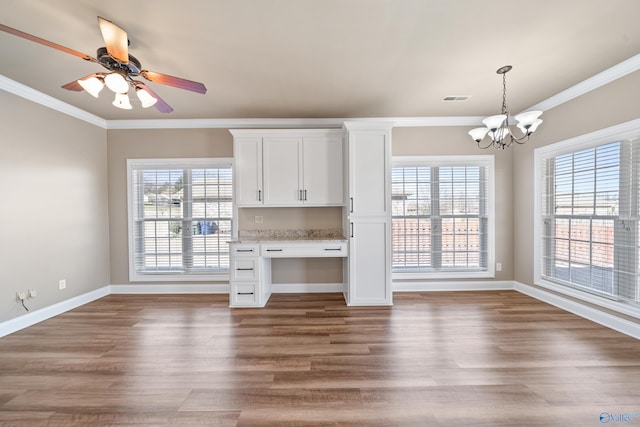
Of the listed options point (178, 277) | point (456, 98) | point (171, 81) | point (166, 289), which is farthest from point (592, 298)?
point (166, 289)

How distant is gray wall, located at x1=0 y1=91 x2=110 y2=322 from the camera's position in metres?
2.83

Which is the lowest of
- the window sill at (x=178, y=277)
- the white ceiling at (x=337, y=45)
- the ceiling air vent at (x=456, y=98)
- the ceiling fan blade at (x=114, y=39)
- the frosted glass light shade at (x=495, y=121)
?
the window sill at (x=178, y=277)

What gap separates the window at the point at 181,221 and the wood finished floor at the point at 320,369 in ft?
2.97

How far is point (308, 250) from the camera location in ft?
11.7

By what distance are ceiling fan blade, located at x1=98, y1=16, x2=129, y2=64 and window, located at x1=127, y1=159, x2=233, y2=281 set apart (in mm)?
2253

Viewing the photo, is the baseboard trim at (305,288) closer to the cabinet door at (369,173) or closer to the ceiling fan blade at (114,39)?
the cabinet door at (369,173)

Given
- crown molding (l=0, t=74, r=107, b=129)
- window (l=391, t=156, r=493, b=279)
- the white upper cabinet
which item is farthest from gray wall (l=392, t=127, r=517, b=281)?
crown molding (l=0, t=74, r=107, b=129)

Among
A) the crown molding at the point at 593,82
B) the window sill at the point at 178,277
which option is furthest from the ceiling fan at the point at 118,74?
the crown molding at the point at 593,82

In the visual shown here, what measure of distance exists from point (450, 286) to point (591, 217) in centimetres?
186

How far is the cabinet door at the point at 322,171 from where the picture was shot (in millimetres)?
3787

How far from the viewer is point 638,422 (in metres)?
1.61

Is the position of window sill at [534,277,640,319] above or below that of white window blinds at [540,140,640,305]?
below

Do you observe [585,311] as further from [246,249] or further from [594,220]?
[246,249]

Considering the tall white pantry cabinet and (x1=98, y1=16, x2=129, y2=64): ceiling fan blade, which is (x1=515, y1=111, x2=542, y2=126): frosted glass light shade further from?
(x1=98, y1=16, x2=129, y2=64): ceiling fan blade
